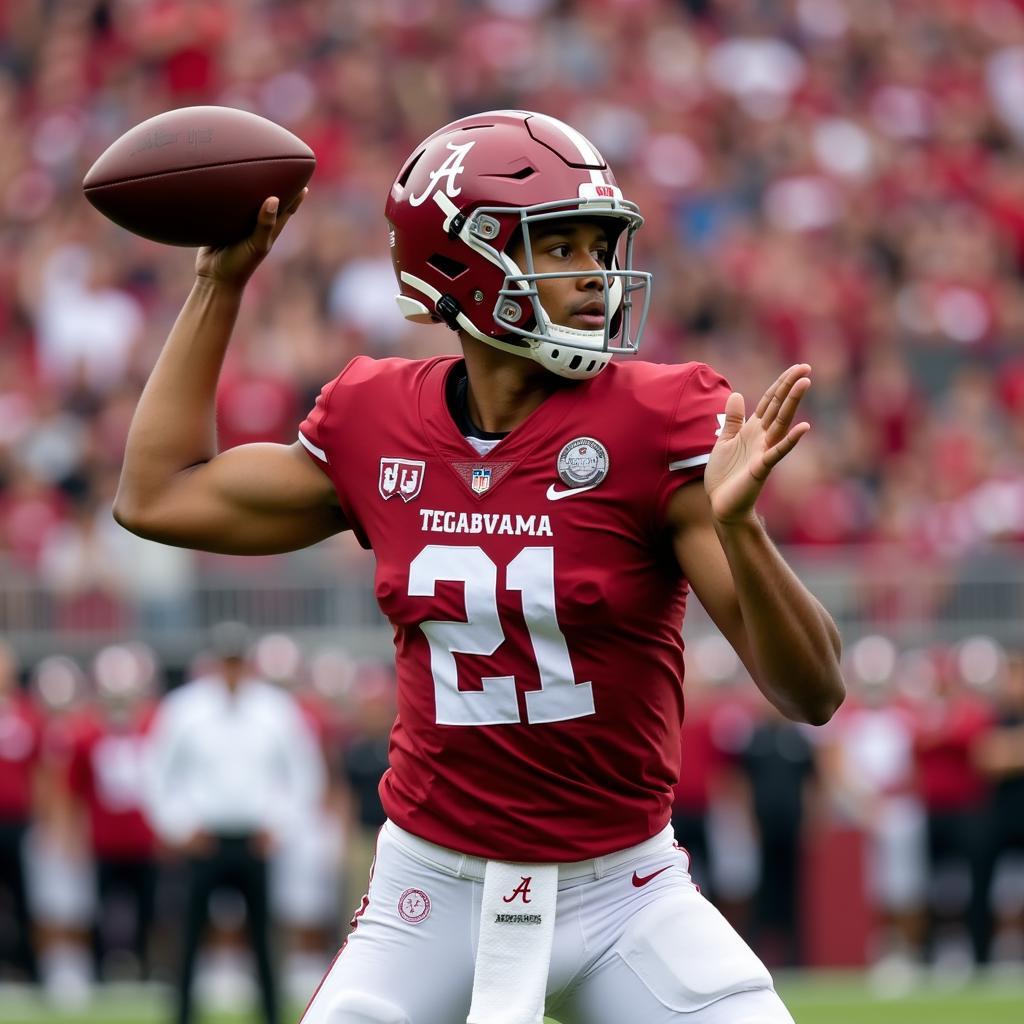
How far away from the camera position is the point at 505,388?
12.3 ft

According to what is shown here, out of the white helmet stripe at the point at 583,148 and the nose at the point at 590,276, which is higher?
the white helmet stripe at the point at 583,148

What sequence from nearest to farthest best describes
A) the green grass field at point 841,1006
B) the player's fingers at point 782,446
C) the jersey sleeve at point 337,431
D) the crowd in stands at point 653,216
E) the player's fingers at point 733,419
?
the player's fingers at point 782,446
the player's fingers at point 733,419
the jersey sleeve at point 337,431
the green grass field at point 841,1006
the crowd in stands at point 653,216

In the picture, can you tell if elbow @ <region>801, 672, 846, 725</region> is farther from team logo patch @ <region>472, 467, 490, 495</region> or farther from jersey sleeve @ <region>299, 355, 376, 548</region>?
jersey sleeve @ <region>299, 355, 376, 548</region>

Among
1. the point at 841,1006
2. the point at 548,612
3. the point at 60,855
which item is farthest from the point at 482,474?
the point at 60,855

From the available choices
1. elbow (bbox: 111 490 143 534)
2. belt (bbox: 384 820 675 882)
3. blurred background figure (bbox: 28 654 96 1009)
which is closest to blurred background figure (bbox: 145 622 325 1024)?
blurred background figure (bbox: 28 654 96 1009)

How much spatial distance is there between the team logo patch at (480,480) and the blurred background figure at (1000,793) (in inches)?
318

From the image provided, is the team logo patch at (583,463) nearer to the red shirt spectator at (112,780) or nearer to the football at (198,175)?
the football at (198,175)

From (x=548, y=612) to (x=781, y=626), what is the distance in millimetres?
413

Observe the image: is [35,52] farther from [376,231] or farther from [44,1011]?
[44,1011]

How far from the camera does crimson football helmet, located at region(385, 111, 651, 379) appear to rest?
362cm

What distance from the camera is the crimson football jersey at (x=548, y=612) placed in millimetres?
3490

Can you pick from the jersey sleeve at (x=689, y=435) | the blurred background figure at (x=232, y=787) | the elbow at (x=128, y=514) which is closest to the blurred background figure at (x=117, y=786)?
the blurred background figure at (x=232, y=787)

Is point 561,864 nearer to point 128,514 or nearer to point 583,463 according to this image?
point 583,463

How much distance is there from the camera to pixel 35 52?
15.5 m
